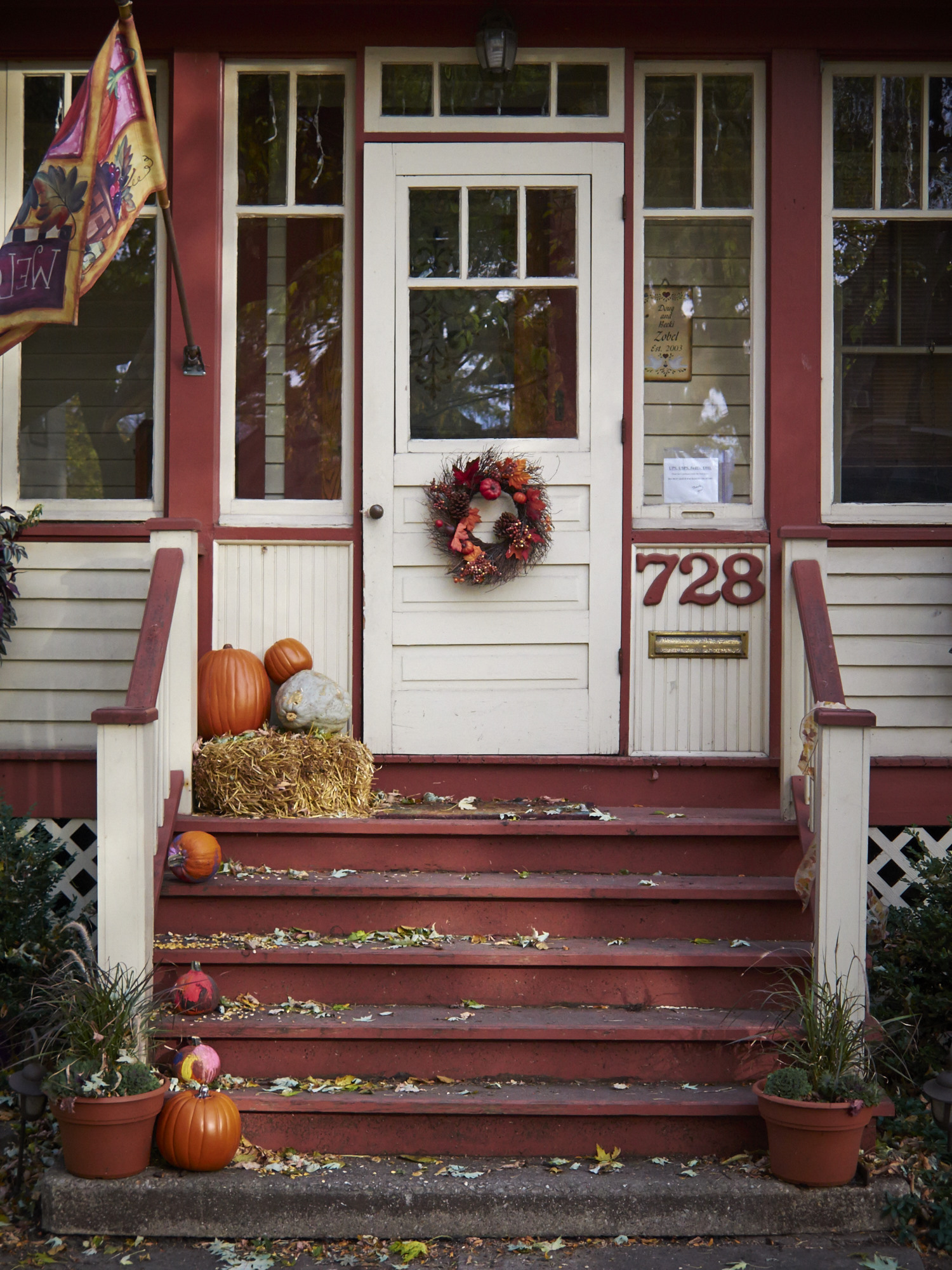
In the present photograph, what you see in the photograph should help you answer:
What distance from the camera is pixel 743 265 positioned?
507 cm

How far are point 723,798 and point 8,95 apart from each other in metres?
4.30

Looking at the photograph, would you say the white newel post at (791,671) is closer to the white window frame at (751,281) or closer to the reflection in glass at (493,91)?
the white window frame at (751,281)

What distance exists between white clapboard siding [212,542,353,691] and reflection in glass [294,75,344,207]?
153cm

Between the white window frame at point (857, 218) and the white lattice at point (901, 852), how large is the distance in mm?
1305

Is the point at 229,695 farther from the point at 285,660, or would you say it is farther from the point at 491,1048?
the point at 491,1048

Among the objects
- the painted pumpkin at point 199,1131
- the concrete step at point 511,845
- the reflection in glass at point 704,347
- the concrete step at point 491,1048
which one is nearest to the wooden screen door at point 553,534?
the reflection in glass at point 704,347

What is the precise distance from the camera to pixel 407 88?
16.3ft

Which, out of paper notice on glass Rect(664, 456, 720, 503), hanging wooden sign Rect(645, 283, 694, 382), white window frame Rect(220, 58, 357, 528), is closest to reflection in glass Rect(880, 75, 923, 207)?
hanging wooden sign Rect(645, 283, 694, 382)

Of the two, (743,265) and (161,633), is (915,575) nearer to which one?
(743,265)

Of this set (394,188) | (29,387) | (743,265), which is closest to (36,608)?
(29,387)

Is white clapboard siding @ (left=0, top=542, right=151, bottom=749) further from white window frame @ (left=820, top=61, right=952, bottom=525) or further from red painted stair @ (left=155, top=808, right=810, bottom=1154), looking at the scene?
white window frame @ (left=820, top=61, right=952, bottom=525)

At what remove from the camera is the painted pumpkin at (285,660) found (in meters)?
4.87

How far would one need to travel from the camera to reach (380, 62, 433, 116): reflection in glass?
497 cm

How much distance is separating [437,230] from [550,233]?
0.48m
